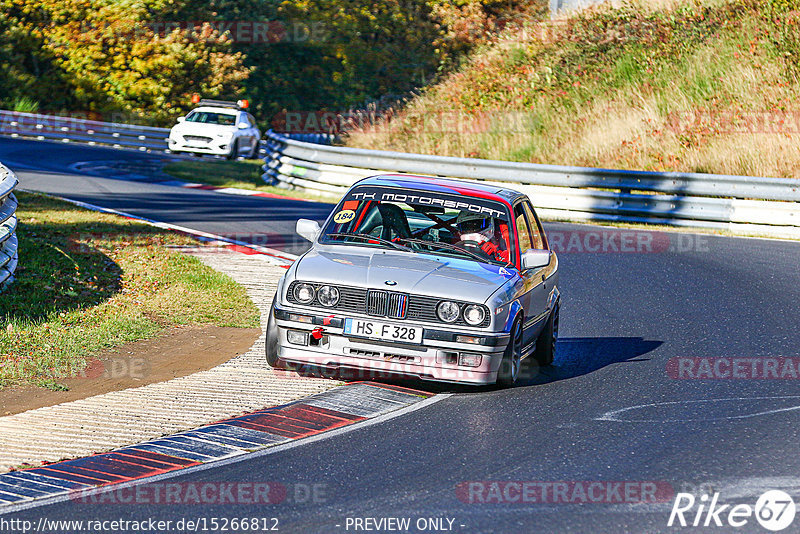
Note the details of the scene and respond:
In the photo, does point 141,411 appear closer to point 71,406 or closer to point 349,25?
point 71,406

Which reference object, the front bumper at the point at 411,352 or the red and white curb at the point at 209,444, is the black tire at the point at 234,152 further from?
the front bumper at the point at 411,352

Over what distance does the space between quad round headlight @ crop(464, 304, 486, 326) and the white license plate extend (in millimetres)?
371

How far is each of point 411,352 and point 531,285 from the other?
152 cm

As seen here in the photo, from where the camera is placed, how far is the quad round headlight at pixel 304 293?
27.7 ft

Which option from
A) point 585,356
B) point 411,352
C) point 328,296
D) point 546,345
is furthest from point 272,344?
point 585,356

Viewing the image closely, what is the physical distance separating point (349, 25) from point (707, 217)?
33465mm

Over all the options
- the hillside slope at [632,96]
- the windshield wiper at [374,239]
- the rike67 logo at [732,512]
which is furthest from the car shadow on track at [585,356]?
the hillside slope at [632,96]

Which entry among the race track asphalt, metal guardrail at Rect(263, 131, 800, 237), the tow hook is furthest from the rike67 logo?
metal guardrail at Rect(263, 131, 800, 237)

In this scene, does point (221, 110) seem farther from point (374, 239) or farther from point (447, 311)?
point (447, 311)

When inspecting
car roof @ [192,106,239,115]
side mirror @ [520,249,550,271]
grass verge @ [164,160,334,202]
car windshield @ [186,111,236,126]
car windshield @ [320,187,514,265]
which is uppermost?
car roof @ [192,106,239,115]

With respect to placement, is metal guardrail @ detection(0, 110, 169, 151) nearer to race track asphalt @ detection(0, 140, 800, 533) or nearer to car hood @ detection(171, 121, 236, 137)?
car hood @ detection(171, 121, 236, 137)

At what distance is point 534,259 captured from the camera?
9031 mm

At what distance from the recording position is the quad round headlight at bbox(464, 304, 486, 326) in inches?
323

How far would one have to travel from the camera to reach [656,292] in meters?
13.5
